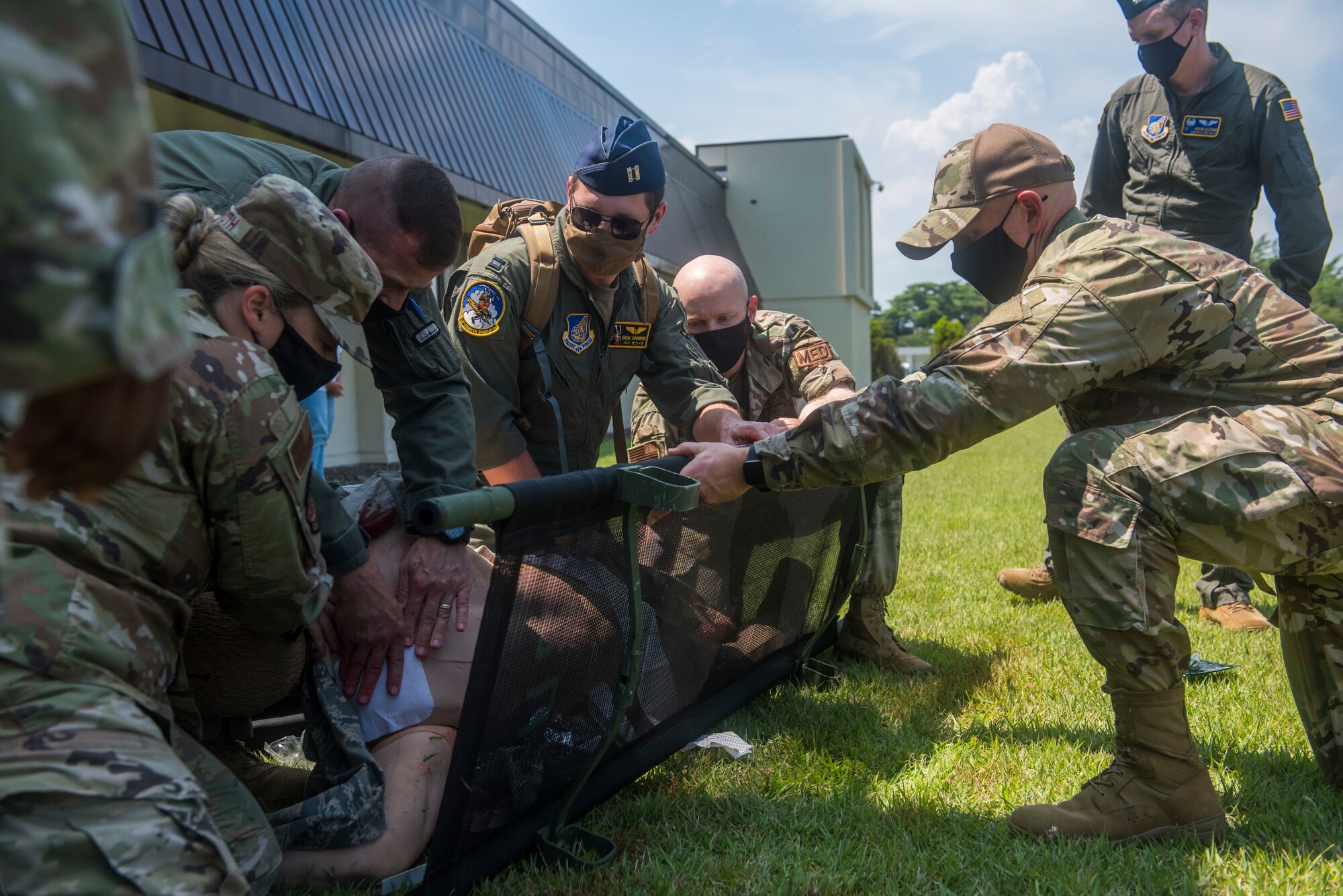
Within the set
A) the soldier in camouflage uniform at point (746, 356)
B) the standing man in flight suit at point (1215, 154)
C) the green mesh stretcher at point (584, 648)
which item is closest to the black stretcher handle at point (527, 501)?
the green mesh stretcher at point (584, 648)

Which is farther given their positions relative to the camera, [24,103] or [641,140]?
[641,140]

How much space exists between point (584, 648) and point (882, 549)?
208cm

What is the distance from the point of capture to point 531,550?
202 centimetres

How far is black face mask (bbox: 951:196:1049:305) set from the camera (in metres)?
2.97

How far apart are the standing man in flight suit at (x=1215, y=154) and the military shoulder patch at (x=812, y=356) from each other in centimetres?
147

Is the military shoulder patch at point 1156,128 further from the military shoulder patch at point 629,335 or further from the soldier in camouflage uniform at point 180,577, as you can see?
the soldier in camouflage uniform at point 180,577

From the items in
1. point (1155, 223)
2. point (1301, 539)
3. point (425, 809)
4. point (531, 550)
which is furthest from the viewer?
point (1155, 223)

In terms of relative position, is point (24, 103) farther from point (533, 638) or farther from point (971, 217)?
point (971, 217)

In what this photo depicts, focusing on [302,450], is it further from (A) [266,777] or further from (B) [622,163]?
(B) [622,163]

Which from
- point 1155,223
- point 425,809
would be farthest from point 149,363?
point 1155,223

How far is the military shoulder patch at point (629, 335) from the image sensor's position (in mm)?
4062

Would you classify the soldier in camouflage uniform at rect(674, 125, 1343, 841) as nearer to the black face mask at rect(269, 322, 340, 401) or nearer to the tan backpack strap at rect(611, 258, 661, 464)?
the black face mask at rect(269, 322, 340, 401)

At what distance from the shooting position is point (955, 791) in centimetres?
276

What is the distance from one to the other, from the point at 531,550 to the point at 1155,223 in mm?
4048
